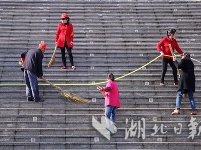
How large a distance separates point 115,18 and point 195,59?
3545mm

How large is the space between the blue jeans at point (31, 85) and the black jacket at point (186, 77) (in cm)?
366

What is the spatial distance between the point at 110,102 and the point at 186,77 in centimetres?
223

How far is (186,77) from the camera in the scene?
18156 mm

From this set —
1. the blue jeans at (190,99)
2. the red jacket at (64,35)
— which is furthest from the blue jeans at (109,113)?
the red jacket at (64,35)

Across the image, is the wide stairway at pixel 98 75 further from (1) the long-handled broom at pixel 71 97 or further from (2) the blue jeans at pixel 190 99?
(2) the blue jeans at pixel 190 99

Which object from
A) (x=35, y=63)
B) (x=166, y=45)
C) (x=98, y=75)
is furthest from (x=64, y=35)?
(x=166, y=45)

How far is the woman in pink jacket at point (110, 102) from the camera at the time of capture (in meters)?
17.2

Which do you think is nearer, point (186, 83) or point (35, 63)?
point (186, 83)

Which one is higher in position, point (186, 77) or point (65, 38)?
point (65, 38)

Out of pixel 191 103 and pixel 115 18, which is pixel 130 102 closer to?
pixel 191 103

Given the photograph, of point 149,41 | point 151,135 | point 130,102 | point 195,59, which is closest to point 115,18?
point 149,41

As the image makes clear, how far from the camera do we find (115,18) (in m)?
23.3
